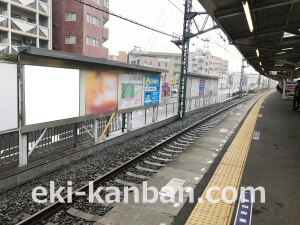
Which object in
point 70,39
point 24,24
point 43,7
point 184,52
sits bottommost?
point 184,52

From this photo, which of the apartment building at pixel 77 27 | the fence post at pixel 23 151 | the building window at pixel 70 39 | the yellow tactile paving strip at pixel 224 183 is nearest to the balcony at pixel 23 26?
the building window at pixel 70 39

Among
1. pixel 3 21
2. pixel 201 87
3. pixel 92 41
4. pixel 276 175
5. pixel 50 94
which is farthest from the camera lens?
pixel 92 41

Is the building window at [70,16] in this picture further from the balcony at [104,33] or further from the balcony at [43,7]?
the balcony at [104,33]

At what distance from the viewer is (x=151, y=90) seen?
14.0m

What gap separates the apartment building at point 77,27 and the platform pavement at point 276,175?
28450 mm

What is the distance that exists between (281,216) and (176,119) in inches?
505

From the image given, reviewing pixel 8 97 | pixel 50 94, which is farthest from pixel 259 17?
pixel 8 97

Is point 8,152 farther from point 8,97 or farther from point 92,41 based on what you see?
point 92,41

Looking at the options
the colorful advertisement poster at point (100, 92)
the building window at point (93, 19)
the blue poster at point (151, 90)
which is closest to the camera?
the colorful advertisement poster at point (100, 92)

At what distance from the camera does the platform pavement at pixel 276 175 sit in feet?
15.3

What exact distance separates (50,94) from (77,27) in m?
29.1

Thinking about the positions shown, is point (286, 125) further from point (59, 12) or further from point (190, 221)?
point (59, 12)

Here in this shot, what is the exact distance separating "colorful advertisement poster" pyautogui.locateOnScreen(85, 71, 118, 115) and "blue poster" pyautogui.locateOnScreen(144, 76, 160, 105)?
3.01 m

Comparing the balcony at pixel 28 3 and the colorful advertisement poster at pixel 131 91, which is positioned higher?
the balcony at pixel 28 3
